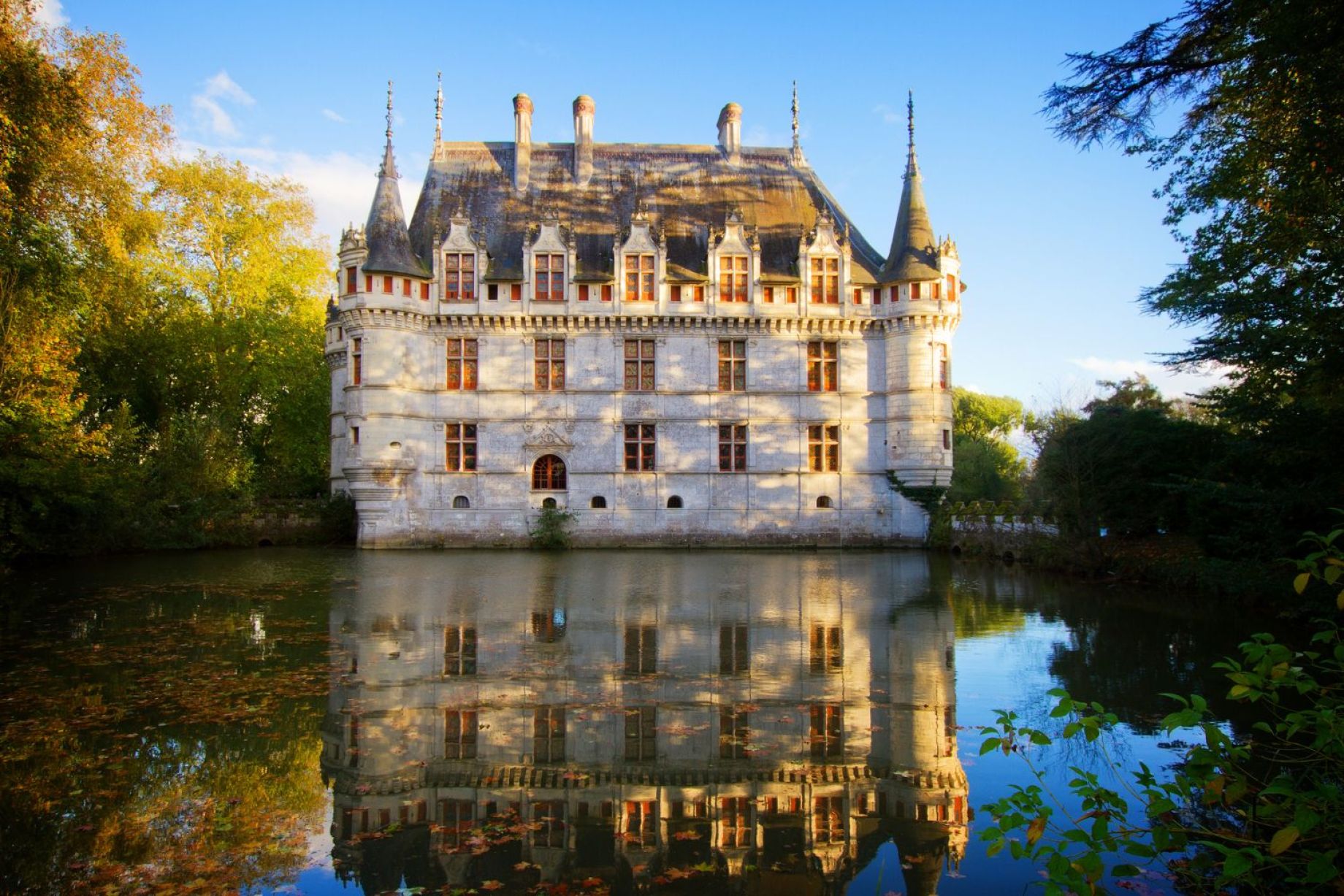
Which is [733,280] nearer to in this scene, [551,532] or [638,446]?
[638,446]

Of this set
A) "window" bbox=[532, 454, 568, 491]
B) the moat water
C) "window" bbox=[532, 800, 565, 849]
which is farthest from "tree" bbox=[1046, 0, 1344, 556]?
"window" bbox=[532, 454, 568, 491]

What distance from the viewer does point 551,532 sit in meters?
27.1

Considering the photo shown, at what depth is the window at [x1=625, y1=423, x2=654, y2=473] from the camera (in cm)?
2833

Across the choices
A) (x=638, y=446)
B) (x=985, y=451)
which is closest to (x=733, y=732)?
(x=638, y=446)

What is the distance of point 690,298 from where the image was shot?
2836 cm

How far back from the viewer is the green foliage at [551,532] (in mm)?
27078

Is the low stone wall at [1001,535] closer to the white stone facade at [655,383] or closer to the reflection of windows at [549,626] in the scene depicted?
the white stone facade at [655,383]

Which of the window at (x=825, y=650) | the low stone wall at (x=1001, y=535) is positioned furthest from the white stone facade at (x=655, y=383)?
the window at (x=825, y=650)

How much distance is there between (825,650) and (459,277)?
2176 centimetres

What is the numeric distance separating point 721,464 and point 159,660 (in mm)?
20800

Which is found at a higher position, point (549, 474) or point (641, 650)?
point (549, 474)

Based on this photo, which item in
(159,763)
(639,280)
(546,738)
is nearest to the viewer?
(159,763)

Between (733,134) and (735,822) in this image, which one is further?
(733,134)

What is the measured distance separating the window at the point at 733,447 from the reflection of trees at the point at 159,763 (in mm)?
19321
